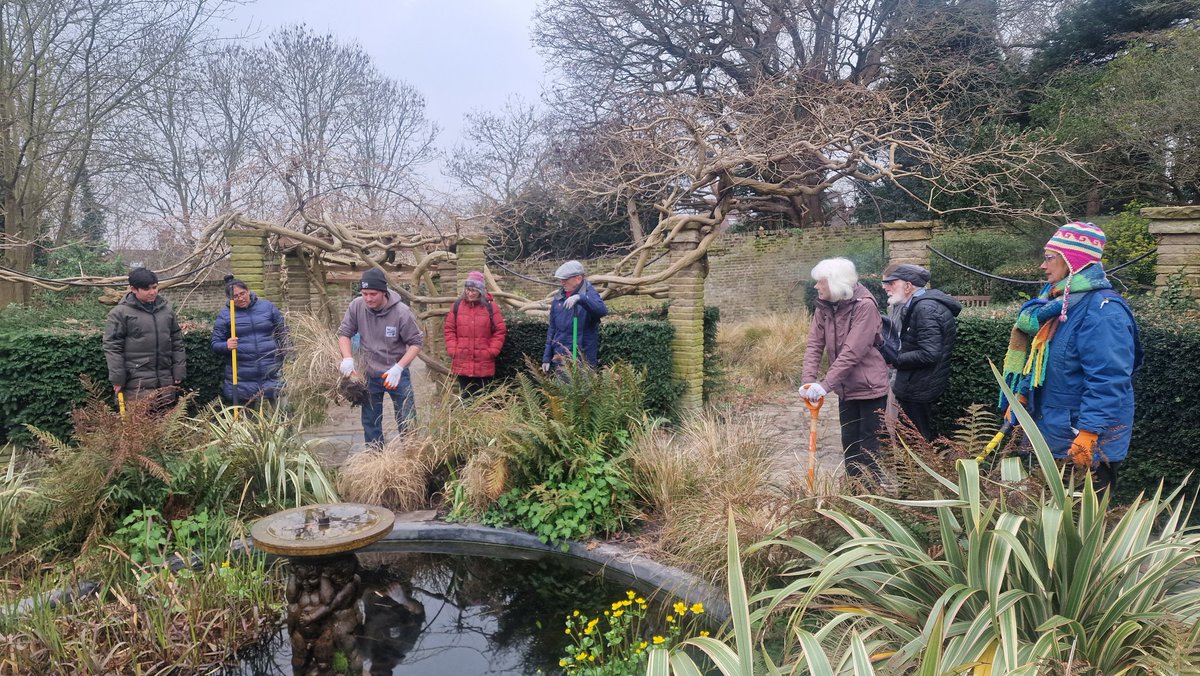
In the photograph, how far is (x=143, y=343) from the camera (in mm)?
5344

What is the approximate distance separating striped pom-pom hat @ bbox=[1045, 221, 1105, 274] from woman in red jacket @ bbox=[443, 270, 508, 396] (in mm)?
4072

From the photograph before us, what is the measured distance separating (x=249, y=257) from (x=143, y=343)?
1.89 m

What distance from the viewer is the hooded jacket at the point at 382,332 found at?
18.0ft

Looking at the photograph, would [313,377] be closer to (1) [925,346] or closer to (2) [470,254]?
(2) [470,254]

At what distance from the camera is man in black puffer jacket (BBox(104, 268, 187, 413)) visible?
5.22 metres

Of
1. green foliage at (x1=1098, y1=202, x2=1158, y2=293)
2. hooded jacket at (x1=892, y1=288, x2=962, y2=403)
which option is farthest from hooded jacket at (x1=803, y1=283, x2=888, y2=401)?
green foliage at (x1=1098, y1=202, x2=1158, y2=293)

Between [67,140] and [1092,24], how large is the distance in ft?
64.3

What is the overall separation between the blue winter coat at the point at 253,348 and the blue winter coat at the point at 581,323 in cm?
222

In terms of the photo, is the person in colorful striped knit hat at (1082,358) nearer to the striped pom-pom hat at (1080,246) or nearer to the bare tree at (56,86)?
the striped pom-pom hat at (1080,246)

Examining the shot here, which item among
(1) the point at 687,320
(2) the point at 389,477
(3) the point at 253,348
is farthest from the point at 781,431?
(3) the point at 253,348

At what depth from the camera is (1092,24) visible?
15344mm

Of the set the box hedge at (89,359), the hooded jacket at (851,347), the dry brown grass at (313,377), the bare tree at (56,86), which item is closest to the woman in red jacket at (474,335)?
the box hedge at (89,359)

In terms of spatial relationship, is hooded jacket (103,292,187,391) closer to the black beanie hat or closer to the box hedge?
the box hedge

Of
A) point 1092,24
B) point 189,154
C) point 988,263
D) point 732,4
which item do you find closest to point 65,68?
point 189,154
